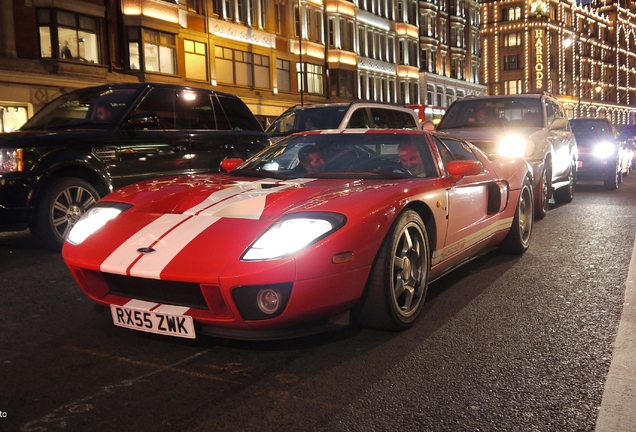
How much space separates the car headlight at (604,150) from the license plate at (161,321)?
1427 cm

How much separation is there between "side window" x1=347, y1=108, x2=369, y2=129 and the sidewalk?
30.3 ft

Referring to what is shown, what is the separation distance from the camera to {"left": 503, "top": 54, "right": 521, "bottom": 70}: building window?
276 feet

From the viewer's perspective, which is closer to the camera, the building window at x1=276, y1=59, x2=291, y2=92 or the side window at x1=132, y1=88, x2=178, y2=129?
the side window at x1=132, y1=88, x2=178, y2=129

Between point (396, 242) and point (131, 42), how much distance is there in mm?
27243

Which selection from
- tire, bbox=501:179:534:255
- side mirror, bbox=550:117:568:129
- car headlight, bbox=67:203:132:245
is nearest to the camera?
car headlight, bbox=67:203:132:245

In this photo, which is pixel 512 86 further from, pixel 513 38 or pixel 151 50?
pixel 151 50

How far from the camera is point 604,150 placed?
15750mm

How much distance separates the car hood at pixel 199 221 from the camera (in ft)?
11.6

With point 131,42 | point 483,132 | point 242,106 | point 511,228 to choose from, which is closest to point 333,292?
point 511,228

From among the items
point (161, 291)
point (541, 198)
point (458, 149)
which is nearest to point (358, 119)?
point (541, 198)

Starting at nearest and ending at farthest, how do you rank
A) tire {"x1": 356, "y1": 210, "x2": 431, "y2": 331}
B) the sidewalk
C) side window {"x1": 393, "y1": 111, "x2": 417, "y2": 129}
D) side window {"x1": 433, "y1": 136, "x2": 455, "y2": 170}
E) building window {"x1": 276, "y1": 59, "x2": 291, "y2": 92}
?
the sidewalk, tire {"x1": 356, "y1": 210, "x2": 431, "y2": 331}, side window {"x1": 433, "y1": 136, "x2": 455, "y2": 170}, side window {"x1": 393, "y1": 111, "x2": 417, "y2": 129}, building window {"x1": 276, "y1": 59, "x2": 291, "y2": 92}

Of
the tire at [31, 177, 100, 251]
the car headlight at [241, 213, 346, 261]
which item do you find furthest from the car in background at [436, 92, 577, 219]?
the car headlight at [241, 213, 346, 261]

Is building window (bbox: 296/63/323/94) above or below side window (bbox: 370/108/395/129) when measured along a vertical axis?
above

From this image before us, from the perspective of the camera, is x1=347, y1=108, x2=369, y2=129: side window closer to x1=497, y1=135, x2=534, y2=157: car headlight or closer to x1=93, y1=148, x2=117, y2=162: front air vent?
x1=497, y1=135, x2=534, y2=157: car headlight
